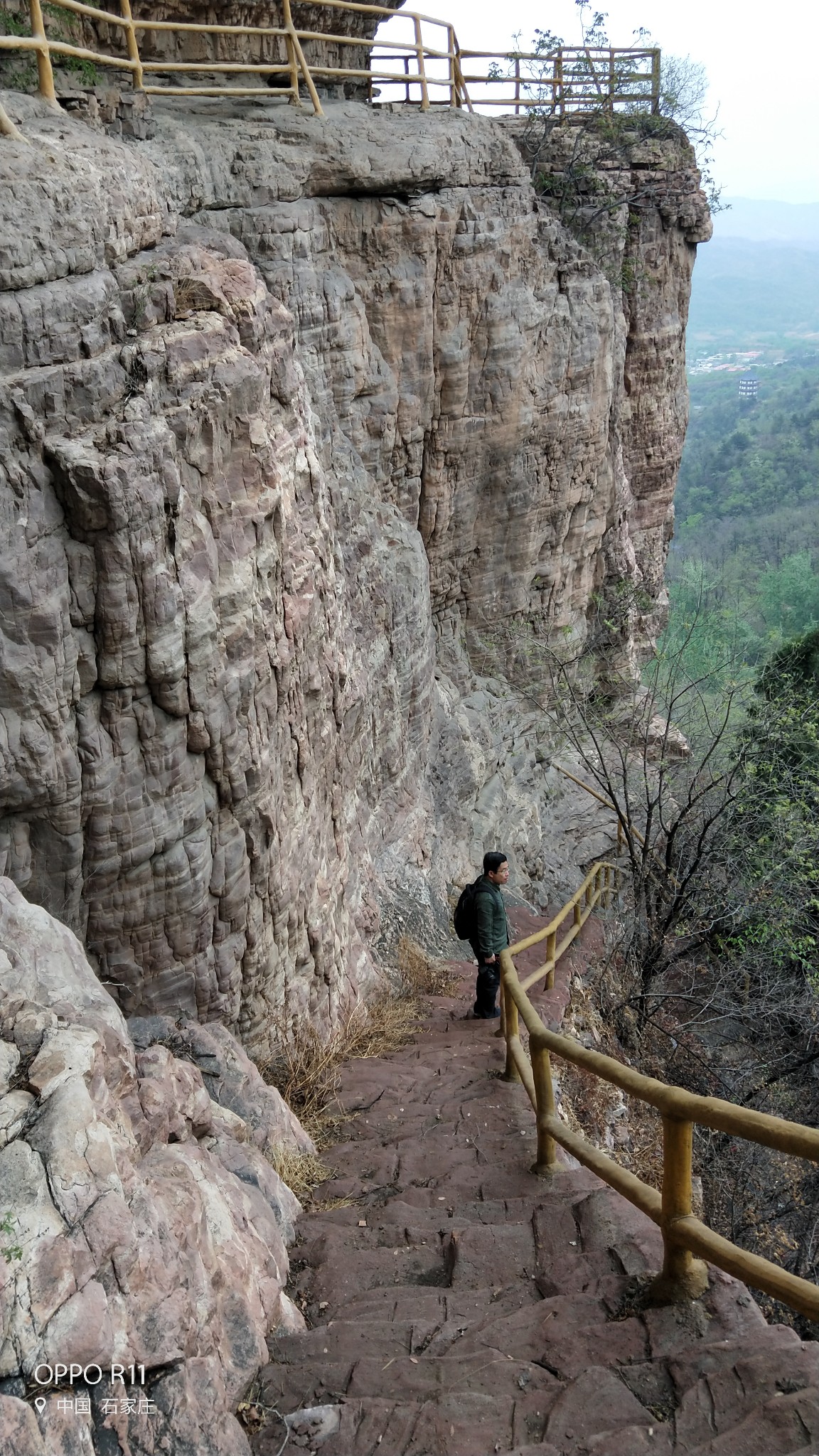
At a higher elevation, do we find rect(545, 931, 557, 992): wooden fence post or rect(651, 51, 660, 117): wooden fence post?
rect(651, 51, 660, 117): wooden fence post

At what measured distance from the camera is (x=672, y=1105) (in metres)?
3.35

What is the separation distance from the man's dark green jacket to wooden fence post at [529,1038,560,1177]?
2.60m

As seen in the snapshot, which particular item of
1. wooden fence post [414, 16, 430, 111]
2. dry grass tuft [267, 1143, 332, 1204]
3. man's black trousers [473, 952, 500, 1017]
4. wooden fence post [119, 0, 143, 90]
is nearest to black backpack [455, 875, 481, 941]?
man's black trousers [473, 952, 500, 1017]

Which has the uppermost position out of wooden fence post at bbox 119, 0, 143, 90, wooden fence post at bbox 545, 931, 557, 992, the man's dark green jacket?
wooden fence post at bbox 119, 0, 143, 90

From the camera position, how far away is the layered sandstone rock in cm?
262

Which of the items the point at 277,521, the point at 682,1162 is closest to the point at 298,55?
the point at 277,521

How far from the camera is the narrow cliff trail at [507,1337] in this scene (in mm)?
2865

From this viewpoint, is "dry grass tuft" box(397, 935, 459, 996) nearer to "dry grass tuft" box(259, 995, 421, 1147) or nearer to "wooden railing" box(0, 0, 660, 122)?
"dry grass tuft" box(259, 995, 421, 1147)

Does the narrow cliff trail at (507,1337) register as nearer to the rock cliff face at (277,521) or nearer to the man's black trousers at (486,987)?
the rock cliff face at (277,521)

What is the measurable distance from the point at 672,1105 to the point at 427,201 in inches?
376

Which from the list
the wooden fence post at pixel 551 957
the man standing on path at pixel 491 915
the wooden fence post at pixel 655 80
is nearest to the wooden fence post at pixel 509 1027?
the man standing on path at pixel 491 915

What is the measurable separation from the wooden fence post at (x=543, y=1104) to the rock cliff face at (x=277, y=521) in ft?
6.79

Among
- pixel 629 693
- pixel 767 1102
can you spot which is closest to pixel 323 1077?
pixel 767 1102

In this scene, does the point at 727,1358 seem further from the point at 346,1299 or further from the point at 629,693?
the point at 629,693
